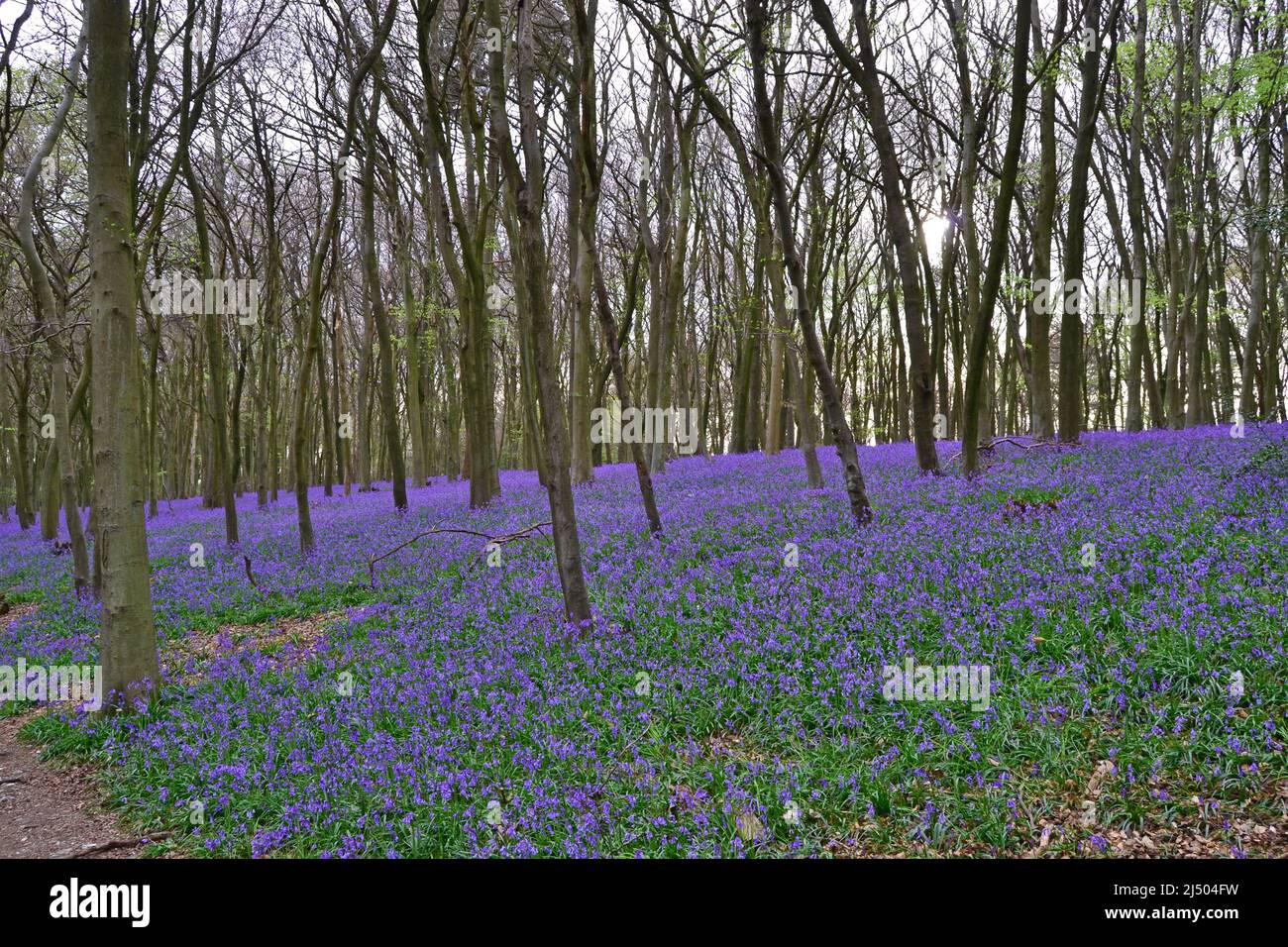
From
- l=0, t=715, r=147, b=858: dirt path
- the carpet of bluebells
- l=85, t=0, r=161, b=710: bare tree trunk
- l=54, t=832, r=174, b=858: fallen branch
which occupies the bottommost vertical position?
l=0, t=715, r=147, b=858: dirt path

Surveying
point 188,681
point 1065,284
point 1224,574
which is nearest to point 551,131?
point 1065,284

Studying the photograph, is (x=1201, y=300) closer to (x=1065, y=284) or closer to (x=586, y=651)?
(x=1065, y=284)

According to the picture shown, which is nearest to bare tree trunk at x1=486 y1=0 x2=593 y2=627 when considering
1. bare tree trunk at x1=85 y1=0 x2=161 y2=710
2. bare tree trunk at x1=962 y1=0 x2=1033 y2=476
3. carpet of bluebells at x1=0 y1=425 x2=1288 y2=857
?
carpet of bluebells at x1=0 y1=425 x2=1288 y2=857

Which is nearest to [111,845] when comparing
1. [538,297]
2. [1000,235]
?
[538,297]

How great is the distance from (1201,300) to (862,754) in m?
23.7

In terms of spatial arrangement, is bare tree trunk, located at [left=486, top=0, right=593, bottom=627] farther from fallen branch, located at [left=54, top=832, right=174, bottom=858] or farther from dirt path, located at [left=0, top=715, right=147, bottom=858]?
dirt path, located at [left=0, top=715, right=147, bottom=858]

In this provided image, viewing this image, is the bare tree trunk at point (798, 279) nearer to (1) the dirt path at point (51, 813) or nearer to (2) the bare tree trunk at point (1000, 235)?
(2) the bare tree trunk at point (1000, 235)

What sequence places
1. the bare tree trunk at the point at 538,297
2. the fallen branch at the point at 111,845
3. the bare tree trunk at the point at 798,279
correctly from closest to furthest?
the fallen branch at the point at 111,845 → the bare tree trunk at the point at 538,297 → the bare tree trunk at the point at 798,279

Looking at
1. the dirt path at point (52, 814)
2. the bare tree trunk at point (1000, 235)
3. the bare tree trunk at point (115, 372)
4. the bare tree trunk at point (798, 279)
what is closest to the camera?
the dirt path at point (52, 814)

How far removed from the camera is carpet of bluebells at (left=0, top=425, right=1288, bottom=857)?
3.82m

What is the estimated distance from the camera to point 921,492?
10.6 metres

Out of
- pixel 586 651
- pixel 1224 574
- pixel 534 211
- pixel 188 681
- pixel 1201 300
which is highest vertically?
pixel 1201 300

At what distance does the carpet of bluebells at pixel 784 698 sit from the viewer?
3.82 metres

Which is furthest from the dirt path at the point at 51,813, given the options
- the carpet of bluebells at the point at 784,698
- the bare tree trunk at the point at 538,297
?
the bare tree trunk at the point at 538,297
